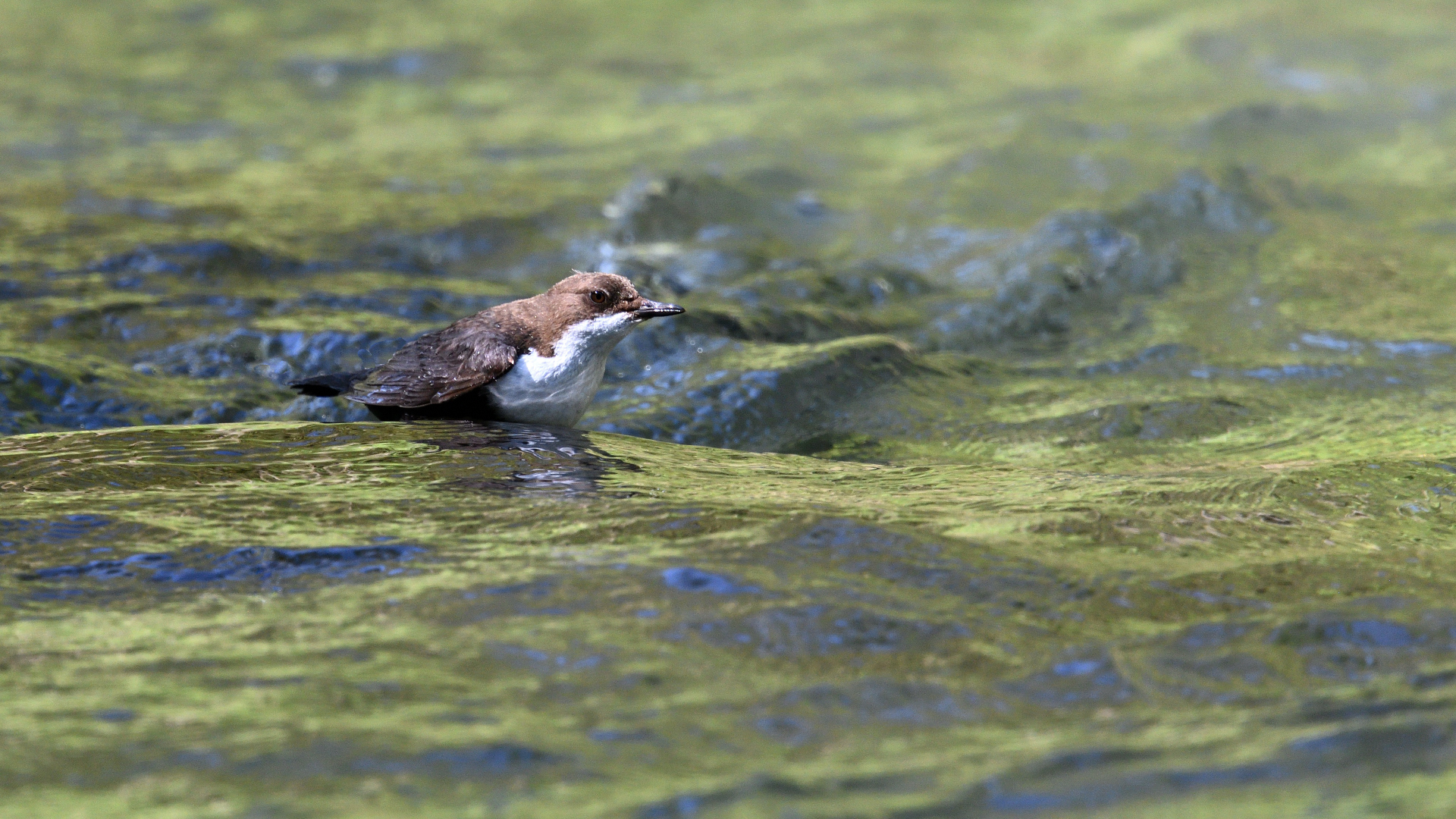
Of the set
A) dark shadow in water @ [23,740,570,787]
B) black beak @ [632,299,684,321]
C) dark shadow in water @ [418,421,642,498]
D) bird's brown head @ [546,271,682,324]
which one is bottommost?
dark shadow in water @ [23,740,570,787]

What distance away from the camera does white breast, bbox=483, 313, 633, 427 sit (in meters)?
5.14

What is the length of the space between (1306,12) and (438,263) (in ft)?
34.7

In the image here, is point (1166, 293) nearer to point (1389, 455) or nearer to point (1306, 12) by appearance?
point (1389, 455)

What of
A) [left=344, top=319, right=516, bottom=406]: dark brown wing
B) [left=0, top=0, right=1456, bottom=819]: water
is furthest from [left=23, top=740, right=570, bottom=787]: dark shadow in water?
[left=344, top=319, right=516, bottom=406]: dark brown wing

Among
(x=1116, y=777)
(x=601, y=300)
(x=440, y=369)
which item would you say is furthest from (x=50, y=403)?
Answer: (x=1116, y=777)

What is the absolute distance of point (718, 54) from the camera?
15.7 metres

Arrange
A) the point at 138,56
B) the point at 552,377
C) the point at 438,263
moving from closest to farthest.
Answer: the point at 552,377 → the point at 438,263 → the point at 138,56

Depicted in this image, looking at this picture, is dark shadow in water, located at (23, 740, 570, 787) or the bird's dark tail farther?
the bird's dark tail

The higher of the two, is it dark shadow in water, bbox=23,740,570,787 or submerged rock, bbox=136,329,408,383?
submerged rock, bbox=136,329,408,383

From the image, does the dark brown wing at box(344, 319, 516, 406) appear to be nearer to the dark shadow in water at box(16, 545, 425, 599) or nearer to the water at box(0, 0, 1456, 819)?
the water at box(0, 0, 1456, 819)

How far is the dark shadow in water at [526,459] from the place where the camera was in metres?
4.42

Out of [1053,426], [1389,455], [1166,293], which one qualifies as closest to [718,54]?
[1166,293]

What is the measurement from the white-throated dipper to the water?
0.19 metres

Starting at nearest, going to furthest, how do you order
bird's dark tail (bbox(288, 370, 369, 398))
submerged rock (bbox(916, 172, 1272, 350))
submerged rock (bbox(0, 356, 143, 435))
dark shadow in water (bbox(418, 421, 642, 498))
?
dark shadow in water (bbox(418, 421, 642, 498)), bird's dark tail (bbox(288, 370, 369, 398)), submerged rock (bbox(0, 356, 143, 435)), submerged rock (bbox(916, 172, 1272, 350))
